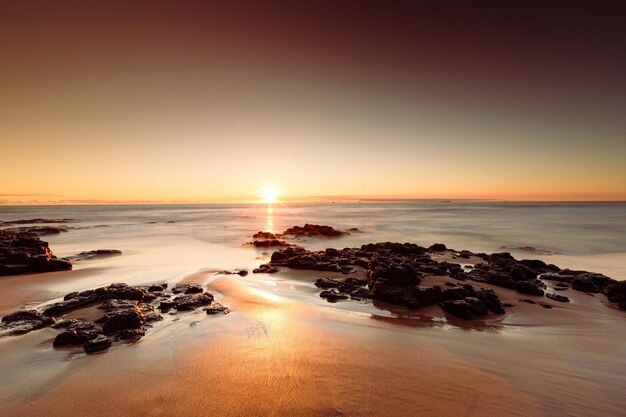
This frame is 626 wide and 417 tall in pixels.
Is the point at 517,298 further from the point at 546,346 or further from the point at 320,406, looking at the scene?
the point at 320,406

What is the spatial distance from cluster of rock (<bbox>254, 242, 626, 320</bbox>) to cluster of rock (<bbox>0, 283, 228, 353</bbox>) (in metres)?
3.94

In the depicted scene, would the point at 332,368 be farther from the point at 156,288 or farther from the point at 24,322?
the point at 156,288

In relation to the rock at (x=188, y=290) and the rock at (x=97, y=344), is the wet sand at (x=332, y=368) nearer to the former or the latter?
the rock at (x=97, y=344)

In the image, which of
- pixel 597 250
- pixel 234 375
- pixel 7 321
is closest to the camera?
pixel 234 375

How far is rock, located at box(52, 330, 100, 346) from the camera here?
542 centimetres

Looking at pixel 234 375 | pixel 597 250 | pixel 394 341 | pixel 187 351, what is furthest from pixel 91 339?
pixel 597 250

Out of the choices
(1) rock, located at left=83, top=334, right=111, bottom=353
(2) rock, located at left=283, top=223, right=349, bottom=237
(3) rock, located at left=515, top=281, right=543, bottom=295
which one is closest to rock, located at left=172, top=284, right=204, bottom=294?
(1) rock, located at left=83, top=334, right=111, bottom=353

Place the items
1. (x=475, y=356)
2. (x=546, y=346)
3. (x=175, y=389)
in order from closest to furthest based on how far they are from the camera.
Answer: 1. (x=175, y=389)
2. (x=475, y=356)
3. (x=546, y=346)

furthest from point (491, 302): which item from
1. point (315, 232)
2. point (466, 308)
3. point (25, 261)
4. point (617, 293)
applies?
point (315, 232)

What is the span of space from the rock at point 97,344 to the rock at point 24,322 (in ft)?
5.79

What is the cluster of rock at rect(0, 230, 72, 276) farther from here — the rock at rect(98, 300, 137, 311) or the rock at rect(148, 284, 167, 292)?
the rock at rect(98, 300, 137, 311)

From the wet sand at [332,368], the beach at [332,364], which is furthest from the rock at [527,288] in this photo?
the wet sand at [332,368]

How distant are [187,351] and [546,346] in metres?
6.74

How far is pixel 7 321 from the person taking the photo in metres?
6.36
